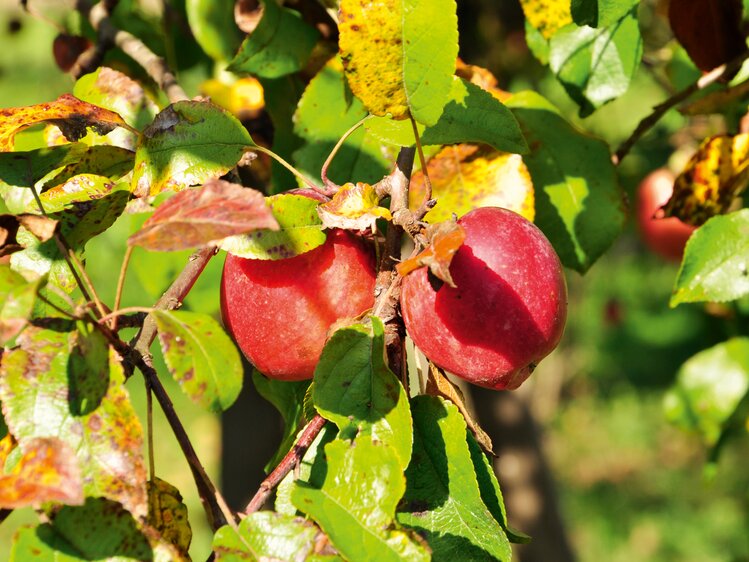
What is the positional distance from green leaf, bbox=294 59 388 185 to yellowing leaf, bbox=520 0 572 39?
22 cm

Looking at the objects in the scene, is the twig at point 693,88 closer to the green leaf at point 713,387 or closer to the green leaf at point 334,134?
the green leaf at point 334,134

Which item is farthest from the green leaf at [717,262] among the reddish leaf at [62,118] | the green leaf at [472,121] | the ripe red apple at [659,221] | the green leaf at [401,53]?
the ripe red apple at [659,221]

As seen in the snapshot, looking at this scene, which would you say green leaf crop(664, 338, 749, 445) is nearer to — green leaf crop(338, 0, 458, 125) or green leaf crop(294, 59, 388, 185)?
green leaf crop(294, 59, 388, 185)

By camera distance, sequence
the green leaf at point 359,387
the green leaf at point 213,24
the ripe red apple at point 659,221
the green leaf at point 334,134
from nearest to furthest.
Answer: the green leaf at point 359,387
the green leaf at point 334,134
the green leaf at point 213,24
the ripe red apple at point 659,221

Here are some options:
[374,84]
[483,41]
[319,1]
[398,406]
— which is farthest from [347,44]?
[483,41]

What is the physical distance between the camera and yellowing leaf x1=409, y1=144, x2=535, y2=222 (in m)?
0.87

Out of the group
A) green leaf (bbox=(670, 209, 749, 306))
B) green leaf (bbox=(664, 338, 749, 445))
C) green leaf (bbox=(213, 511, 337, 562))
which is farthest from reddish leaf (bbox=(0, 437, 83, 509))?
green leaf (bbox=(664, 338, 749, 445))

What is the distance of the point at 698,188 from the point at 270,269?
0.51 m

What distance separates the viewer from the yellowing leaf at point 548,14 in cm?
95

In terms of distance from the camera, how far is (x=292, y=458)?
0.70m

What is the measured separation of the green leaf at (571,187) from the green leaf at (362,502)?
434mm

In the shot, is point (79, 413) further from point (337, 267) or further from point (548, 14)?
point (548, 14)

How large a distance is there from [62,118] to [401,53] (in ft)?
1.01

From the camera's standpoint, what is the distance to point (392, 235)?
0.71m
